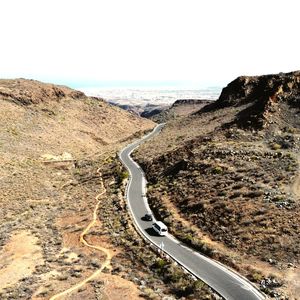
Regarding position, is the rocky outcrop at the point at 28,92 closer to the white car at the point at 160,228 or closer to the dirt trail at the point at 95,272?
the dirt trail at the point at 95,272

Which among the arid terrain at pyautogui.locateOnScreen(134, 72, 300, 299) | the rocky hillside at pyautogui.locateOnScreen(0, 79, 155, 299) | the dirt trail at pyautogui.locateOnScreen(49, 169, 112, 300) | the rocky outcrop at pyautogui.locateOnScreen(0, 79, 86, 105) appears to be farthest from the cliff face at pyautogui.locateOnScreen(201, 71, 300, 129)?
the rocky outcrop at pyautogui.locateOnScreen(0, 79, 86, 105)

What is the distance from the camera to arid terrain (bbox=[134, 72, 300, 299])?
30641mm

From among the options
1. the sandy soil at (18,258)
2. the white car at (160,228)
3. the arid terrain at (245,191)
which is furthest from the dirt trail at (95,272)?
the arid terrain at (245,191)

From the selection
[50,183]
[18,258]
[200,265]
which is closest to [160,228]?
[200,265]

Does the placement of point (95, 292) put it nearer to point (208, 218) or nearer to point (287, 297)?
point (287, 297)

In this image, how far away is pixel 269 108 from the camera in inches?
2542

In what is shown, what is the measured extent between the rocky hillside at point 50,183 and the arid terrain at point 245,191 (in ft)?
27.5

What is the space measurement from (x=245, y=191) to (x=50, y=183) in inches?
1262

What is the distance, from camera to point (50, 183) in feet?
203

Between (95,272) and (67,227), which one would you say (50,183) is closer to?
(67,227)

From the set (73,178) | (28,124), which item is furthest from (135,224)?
(28,124)

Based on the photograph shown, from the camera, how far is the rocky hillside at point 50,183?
30094mm

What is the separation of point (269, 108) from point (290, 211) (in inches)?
1254

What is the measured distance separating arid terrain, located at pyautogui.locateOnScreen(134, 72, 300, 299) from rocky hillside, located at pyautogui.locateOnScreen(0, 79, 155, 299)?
27.5ft
